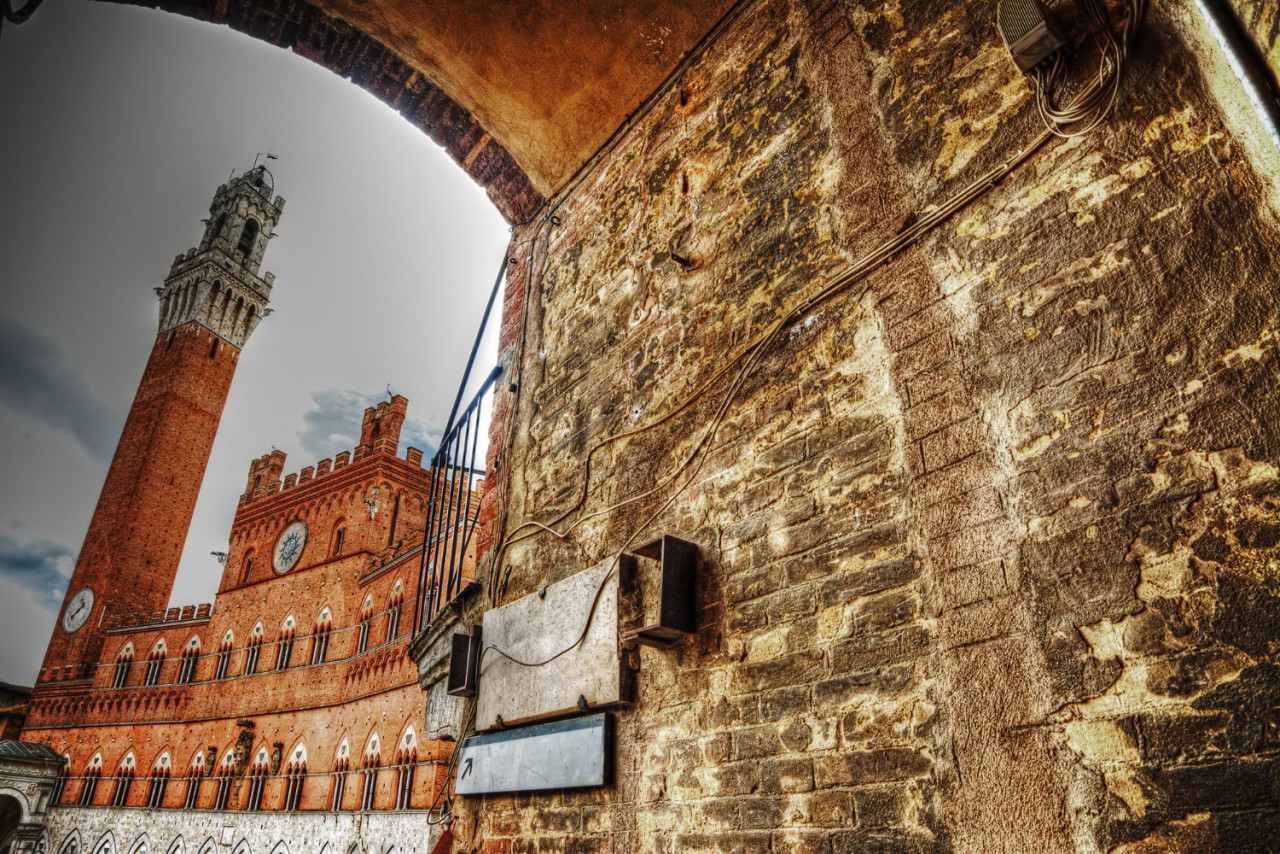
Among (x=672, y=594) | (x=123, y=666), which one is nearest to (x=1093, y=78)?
(x=672, y=594)

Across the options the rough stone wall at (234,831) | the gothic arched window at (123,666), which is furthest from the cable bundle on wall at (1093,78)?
the gothic arched window at (123,666)

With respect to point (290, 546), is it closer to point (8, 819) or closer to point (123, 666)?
point (123, 666)

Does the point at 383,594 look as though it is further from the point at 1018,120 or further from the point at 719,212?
the point at 1018,120

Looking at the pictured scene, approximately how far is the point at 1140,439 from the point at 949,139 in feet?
4.05

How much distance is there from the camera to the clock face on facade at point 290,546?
2391 cm

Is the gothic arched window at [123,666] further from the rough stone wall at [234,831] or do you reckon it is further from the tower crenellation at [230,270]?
the tower crenellation at [230,270]

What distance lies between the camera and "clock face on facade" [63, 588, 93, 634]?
26188 millimetres

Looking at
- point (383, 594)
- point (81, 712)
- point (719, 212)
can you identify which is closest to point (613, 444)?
point (719, 212)

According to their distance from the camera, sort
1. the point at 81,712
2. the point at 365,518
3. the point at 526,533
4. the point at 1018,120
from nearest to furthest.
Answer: the point at 1018,120 → the point at 526,533 → the point at 365,518 → the point at 81,712

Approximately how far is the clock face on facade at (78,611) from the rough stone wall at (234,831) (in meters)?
6.37

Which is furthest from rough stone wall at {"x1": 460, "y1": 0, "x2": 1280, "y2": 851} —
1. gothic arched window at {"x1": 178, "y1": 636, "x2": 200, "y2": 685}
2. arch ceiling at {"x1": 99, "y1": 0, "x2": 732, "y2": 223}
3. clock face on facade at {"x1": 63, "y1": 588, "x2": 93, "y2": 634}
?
clock face on facade at {"x1": 63, "y1": 588, "x2": 93, "y2": 634}

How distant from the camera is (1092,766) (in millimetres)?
1545

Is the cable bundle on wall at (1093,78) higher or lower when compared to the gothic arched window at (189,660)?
lower

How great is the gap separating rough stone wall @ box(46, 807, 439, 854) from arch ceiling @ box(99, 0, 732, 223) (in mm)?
14876
